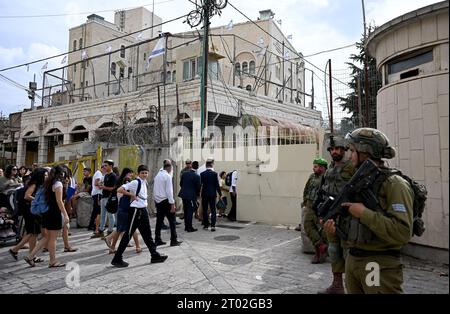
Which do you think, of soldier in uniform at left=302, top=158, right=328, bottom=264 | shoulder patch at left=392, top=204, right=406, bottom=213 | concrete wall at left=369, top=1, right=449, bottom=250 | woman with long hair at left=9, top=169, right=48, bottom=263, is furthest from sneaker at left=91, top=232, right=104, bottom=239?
shoulder patch at left=392, top=204, right=406, bottom=213

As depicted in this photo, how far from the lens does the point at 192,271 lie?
4867mm

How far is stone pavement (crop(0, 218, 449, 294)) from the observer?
4.13m

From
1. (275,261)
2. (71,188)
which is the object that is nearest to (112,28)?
(71,188)

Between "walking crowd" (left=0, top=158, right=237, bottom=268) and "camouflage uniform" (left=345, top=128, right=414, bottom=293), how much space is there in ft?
12.5

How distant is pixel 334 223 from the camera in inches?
92.4

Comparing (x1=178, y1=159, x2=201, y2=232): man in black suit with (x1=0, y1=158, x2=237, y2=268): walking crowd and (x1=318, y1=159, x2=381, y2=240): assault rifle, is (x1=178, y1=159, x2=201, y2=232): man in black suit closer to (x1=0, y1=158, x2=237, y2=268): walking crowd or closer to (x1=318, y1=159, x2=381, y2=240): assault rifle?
(x1=0, y1=158, x2=237, y2=268): walking crowd

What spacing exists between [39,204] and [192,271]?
8.67 feet

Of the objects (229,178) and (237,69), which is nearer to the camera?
(229,178)

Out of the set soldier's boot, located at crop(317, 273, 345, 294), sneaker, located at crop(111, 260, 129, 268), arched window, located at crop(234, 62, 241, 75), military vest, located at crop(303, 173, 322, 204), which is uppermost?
arched window, located at crop(234, 62, 241, 75)

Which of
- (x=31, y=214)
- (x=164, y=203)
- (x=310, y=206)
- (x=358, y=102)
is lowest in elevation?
(x=31, y=214)

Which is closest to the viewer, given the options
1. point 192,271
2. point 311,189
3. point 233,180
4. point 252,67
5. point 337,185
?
point 337,185

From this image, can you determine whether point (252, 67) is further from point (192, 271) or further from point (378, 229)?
point (378, 229)

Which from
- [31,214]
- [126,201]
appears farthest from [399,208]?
[31,214]
